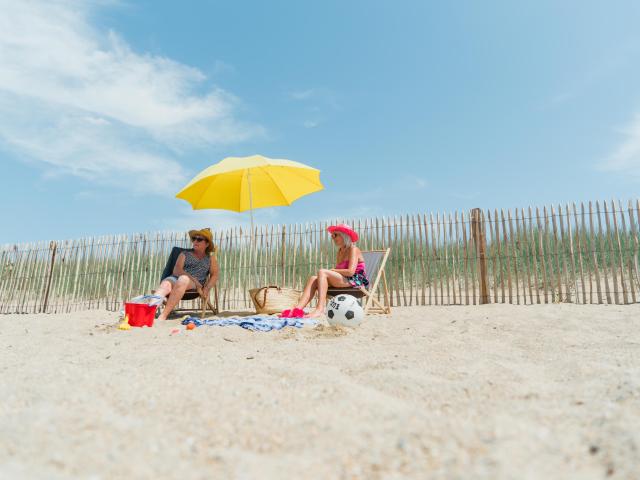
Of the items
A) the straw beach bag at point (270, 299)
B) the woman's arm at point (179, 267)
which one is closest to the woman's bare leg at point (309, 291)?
the straw beach bag at point (270, 299)

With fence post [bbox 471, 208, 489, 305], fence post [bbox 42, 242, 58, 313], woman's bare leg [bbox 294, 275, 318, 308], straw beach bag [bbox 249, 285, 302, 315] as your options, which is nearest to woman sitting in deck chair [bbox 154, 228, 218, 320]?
straw beach bag [bbox 249, 285, 302, 315]

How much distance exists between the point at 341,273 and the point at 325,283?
239 millimetres

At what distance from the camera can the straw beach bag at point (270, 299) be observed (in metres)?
5.39

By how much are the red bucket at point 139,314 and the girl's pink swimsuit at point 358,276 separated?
2081 mm

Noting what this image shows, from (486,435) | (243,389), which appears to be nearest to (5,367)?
(243,389)

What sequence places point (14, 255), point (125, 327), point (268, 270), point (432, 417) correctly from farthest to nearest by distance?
point (14, 255) → point (268, 270) → point (125, 327) → point (432, 417)

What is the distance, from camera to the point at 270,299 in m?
5.42

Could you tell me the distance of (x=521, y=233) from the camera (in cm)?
698

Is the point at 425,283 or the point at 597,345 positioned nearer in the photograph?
the point at 597,345

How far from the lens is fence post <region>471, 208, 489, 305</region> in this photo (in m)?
6.95

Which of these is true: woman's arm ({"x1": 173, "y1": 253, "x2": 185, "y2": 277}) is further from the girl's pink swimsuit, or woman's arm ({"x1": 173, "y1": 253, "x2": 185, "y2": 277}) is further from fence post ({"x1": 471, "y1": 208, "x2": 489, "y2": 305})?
fence post ({"x1": 471, "y1": 208, "x2": 489, "y2": 305})

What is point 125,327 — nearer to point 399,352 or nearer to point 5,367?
point 5,367

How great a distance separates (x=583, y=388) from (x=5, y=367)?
310cm

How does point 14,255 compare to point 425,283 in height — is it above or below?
above
